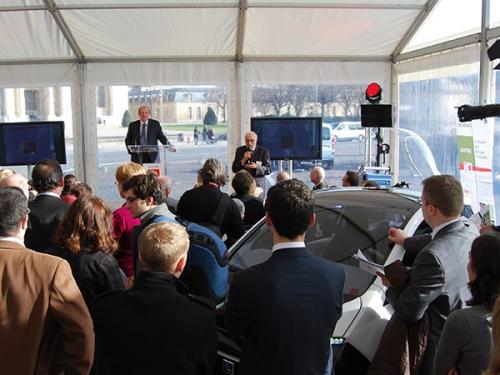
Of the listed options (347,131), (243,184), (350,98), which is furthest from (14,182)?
(347,131)

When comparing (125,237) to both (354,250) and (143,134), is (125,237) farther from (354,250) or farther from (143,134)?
(143,134)

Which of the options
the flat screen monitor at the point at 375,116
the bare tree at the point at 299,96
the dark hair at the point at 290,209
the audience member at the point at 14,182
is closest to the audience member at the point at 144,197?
the audience member at the point at 14,182

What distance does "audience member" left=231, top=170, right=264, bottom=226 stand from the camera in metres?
5.59

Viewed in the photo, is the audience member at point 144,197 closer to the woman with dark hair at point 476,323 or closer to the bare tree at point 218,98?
the woman with dark hair at point 476,323

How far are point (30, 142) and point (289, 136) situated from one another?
440 cm

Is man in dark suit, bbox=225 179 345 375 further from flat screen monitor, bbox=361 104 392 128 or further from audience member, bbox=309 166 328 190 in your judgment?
flat screen monitor, bbox=361 104 392 128

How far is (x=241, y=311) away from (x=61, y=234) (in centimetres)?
124

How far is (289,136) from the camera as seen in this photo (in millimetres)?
9914

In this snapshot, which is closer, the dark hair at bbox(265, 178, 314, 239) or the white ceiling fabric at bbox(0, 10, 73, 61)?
the dark hair at bbox(265, 178, 314, 239)

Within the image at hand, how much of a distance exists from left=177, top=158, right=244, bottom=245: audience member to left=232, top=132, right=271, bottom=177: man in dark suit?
3.66m

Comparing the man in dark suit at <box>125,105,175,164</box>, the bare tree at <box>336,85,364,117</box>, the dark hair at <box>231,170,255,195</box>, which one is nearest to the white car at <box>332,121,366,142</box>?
the bare tree at <box>336,85,364,117</box>

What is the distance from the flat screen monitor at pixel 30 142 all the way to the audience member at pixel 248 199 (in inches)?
205

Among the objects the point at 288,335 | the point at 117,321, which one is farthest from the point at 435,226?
the point at 117,321

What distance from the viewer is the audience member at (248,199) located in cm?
559
